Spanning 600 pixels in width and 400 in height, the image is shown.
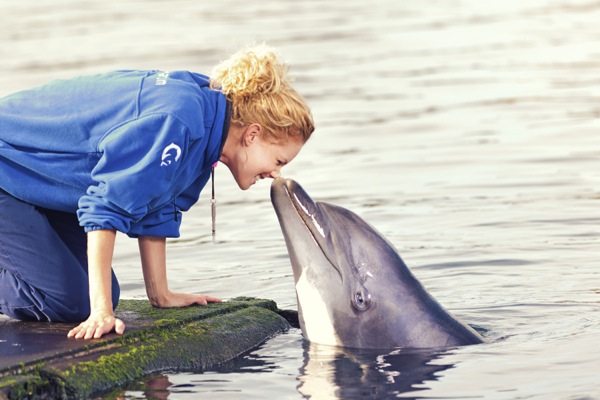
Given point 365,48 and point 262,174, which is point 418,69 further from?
point 262,174

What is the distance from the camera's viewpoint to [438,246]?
988 cm

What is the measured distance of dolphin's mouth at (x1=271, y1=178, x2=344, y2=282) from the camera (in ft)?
22.2

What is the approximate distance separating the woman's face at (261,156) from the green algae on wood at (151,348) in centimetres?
84

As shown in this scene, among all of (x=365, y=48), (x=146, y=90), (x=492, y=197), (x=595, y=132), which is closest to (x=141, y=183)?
(x=146, y=90)

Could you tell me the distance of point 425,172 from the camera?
12648mm

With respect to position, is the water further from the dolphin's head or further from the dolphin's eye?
the dolphin's eye

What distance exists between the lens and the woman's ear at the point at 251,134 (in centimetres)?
653

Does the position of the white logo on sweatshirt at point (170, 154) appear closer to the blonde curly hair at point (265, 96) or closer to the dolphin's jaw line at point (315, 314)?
the blonde curly hair at point (265, 96)

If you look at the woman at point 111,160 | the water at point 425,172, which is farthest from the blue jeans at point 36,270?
the water at point 425,172

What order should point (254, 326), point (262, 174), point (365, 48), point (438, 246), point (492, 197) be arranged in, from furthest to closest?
point (365, 48)
point (492, 197)
point (438, 246)
point (254, 326)
point (262, 174)

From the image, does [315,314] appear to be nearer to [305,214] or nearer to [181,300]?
[305,214]

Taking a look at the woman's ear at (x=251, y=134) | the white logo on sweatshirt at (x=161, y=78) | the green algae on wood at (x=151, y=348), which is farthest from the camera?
the woman's ear at (x=251, y=134)

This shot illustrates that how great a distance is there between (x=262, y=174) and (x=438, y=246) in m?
3.43

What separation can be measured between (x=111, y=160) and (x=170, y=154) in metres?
0.27
